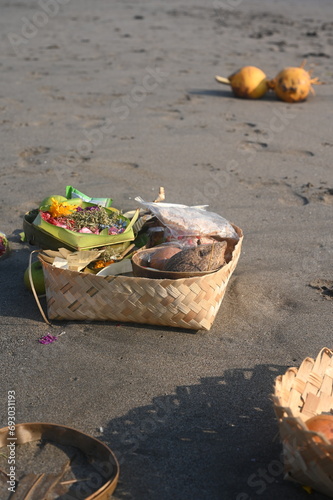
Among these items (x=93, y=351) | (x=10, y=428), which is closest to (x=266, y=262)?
(x=93, y=351)

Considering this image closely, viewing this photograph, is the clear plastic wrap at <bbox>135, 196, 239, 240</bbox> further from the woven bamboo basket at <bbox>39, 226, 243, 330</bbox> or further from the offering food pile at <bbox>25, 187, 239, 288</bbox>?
the woven bamboo basket at <bbox>39, 226, 243, 330</bbox>

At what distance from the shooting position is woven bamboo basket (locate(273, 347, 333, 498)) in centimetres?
193

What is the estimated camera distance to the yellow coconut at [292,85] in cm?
699

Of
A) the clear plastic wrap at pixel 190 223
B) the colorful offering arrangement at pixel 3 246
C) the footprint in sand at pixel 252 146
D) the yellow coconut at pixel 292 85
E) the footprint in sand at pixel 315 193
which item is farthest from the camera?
the yellow coconut at pixel 292 85

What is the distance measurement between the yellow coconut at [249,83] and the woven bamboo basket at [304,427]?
523 cm

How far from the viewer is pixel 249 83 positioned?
7.11 metres

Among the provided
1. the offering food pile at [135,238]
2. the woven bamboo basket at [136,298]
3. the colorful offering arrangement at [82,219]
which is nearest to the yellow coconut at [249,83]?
the offering food pile at [135,238]

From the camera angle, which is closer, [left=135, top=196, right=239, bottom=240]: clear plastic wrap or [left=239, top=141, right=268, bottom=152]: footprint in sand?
[left=135, top=196, right=239, bottom=240]: clear plastic wrap

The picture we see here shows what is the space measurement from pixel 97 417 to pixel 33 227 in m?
1.31

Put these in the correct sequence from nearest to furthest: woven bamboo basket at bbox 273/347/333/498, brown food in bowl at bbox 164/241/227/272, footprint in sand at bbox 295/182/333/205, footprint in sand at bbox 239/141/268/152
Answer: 1. woven bamboo basket at bbox 273/347/333/498
2. brown food in bowl at bbox 164/241/227/272
3. footprint in sand at bbox 295/182/333/205
4. footprint in sand at bbox 239/141/268/152

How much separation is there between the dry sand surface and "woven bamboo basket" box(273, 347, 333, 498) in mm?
148

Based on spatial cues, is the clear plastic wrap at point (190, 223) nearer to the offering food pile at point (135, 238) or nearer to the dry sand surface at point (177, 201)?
the offering food pile at point (135, 238)

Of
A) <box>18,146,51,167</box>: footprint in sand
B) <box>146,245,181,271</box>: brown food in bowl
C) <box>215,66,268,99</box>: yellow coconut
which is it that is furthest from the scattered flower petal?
<box>215,66,268,99</box>: yellow coconut

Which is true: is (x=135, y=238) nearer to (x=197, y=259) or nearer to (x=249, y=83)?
(x=197, y=259)
